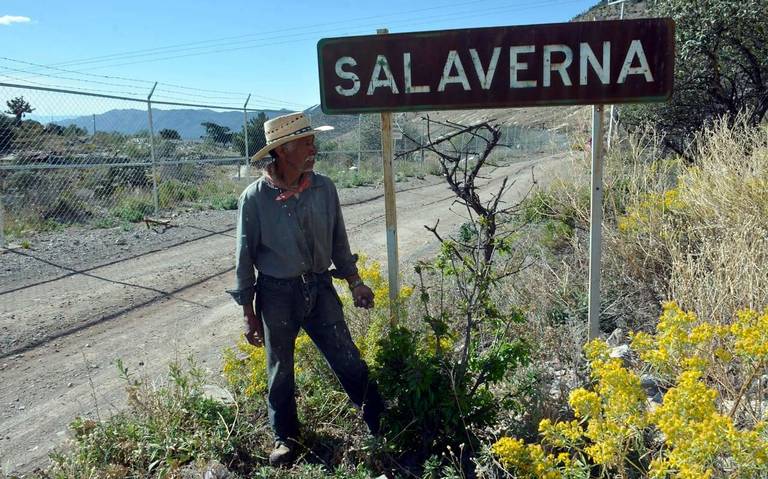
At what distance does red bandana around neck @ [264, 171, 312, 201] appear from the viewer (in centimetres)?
309

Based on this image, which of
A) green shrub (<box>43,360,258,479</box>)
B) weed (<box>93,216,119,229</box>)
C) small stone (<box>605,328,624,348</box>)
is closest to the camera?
green shrub (<box>43,360,258,479</box>)

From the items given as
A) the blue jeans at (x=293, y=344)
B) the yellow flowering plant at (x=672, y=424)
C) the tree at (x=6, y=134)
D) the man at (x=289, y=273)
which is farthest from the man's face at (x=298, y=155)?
the tree at (x=6, y=134)

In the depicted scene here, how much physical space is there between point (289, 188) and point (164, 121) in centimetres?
1050


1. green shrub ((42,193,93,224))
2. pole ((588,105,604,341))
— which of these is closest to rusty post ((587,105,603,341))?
pole ((588,105,604,341))

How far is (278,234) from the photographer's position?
3.10 meters

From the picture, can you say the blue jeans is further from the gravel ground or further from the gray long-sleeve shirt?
the gravel ground

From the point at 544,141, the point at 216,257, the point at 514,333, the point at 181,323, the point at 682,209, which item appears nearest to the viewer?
the point at 514,333

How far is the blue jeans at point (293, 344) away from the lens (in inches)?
124

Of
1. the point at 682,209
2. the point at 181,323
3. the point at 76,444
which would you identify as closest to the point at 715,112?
the point at 682,209

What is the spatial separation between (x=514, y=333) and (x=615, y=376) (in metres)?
1.85

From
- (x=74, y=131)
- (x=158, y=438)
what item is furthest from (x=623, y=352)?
(x=74, y=131)

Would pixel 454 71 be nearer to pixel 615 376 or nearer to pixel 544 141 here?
pixel 615 376

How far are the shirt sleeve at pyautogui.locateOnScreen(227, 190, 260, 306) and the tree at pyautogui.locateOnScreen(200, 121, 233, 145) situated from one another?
40.7ft

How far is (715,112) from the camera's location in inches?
377
